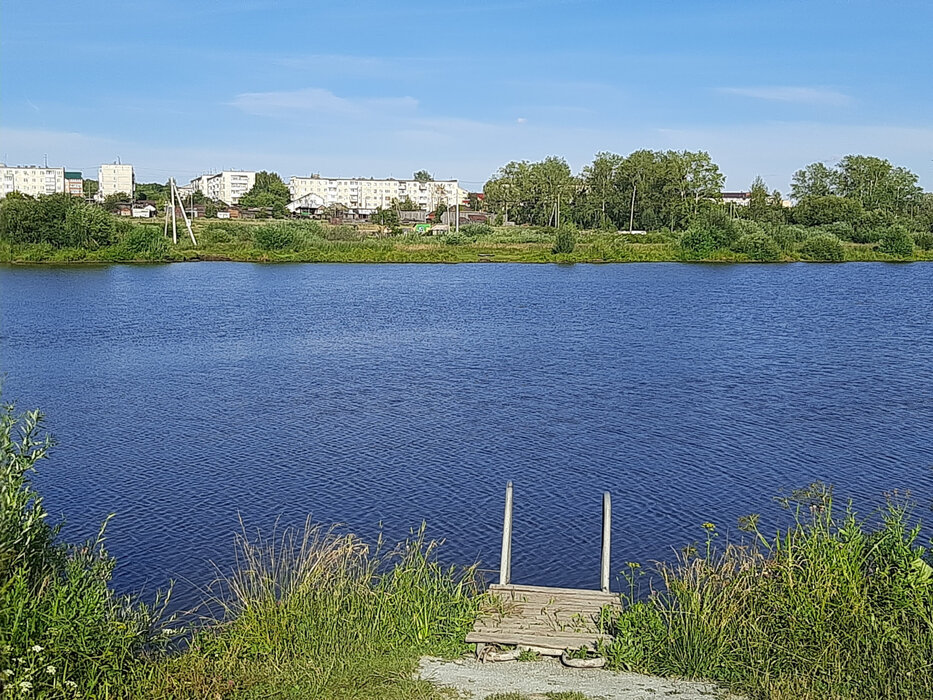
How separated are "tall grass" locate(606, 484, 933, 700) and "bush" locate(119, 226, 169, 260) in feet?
225

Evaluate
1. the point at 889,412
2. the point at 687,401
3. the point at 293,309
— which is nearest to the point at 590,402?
the point at 687,401

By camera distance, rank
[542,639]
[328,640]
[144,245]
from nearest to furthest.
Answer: [328,640] → [542,639] → [144,245]

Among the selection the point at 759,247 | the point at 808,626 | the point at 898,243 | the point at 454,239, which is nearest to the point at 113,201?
the point at 454,239

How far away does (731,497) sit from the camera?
59.2 feet

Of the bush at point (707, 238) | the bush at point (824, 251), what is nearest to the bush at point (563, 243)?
the bush at point (707, 238)

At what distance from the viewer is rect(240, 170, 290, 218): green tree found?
133750mm

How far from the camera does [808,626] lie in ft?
30.5

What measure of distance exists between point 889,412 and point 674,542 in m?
11.5

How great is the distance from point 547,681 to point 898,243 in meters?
84.5

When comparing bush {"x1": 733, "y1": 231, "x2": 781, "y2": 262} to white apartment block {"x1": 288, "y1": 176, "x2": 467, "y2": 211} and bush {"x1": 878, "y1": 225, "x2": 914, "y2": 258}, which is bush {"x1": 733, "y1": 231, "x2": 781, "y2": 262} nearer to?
bush {"x1": 878, "y1": 225, "x2": 914, "y2": 258}

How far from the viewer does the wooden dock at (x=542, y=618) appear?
961 cm

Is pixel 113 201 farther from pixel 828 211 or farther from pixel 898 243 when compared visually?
pixel 898 243

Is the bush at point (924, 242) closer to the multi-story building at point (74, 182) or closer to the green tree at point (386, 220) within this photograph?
the green tree at point (386, 220)

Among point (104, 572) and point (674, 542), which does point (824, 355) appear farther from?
point (104, 572)
